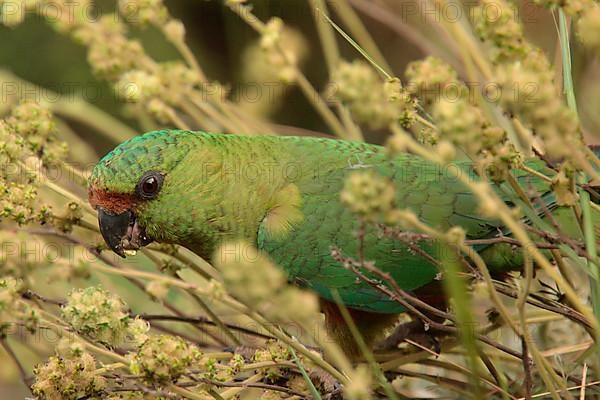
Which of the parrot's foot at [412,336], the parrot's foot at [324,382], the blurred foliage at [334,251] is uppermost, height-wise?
the blurred foliage at [334,251]

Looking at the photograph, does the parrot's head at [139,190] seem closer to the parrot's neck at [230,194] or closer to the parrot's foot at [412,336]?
the parrot's neck at [230,194]

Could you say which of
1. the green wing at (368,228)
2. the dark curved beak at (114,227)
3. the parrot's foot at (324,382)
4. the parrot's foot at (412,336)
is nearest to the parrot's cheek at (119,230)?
the dark curved beak at (114,227)

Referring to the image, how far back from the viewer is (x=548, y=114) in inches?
43.6

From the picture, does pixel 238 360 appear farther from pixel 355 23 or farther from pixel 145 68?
pixel 355 23

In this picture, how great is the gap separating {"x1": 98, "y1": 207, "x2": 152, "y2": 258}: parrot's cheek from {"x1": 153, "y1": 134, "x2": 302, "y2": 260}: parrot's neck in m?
0.06

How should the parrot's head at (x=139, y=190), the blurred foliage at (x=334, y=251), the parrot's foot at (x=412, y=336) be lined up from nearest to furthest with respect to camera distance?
the blurred foliage at (x=334, y=251) → the parrot's head at (x=139, y=190) → the parrot's foot at (x=412, y=336)

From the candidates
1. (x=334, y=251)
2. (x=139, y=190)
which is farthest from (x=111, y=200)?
(x=334, y=251)

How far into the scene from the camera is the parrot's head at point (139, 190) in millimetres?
2033

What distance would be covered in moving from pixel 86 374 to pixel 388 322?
928mm

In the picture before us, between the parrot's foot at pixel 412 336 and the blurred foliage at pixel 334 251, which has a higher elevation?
the blurred foliage at pixel 334 251

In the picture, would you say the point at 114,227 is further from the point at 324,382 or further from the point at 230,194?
the point at 324,382

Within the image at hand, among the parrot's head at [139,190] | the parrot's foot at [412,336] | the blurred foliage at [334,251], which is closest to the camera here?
the blurred foliage at [334,251]

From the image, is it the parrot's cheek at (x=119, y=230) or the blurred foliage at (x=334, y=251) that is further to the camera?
the parrot's cheek at (x=119, y=230)

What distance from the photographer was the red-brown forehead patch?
80.4 inches
